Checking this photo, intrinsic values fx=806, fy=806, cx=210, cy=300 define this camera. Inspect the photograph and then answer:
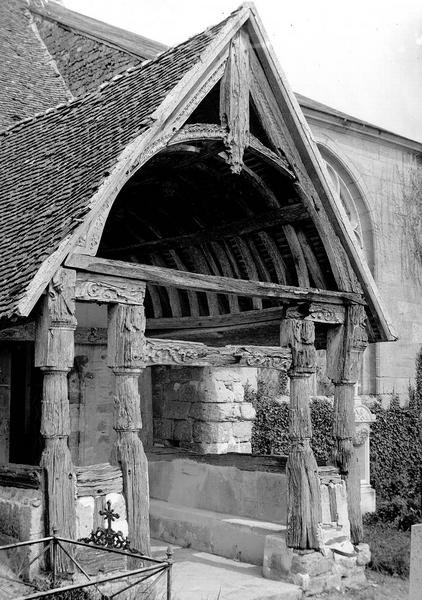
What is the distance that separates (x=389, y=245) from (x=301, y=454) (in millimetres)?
10029

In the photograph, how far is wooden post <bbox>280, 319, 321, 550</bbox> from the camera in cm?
728

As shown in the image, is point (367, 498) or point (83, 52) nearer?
point (367, 498)

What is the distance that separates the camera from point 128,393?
255 inches

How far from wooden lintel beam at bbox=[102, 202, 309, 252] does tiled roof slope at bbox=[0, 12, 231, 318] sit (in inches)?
67.5

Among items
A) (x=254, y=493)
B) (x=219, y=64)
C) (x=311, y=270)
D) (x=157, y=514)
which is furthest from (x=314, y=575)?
(x=219, y=64)

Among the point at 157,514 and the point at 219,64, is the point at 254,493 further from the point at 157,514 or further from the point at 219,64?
the point at 219,64

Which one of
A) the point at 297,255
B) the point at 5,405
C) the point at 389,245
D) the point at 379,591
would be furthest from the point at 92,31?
the point at 379,591

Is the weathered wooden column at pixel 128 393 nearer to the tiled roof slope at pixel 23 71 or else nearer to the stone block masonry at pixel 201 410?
the stone block masonry at pixel 201 410

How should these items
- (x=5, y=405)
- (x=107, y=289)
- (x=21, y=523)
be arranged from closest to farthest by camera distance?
1. (x=21, y=523)
2. (x=107, y=289)
3. (x=5, y=405)


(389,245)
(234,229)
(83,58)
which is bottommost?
(234,229)

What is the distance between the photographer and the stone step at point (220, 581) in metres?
6.66

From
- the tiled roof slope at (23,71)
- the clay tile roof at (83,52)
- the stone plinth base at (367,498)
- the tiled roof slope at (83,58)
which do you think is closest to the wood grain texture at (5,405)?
the tiled roof slope at (23,71)

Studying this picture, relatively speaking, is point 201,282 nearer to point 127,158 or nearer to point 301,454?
point 127,158

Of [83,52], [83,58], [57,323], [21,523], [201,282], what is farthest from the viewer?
[83,52]
